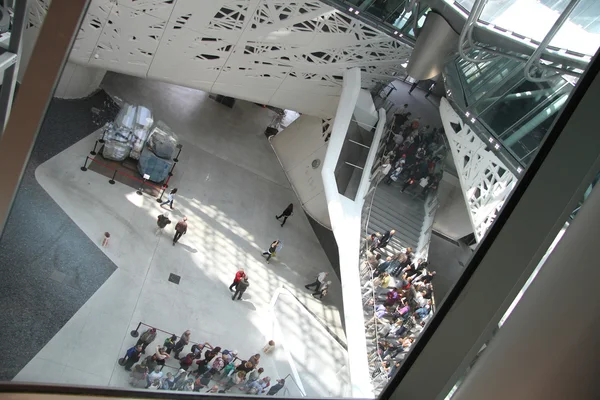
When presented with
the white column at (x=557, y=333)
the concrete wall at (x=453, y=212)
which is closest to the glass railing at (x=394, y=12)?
the concrete wall at (x=453, y=212)

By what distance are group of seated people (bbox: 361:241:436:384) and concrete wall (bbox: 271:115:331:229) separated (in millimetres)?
4015

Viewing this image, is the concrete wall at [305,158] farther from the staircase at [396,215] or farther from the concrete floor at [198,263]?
the staircase at [396,215]

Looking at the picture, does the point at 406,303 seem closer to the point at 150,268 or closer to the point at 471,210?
the point at 471,210

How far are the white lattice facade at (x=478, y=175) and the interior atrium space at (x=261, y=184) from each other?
63 mm

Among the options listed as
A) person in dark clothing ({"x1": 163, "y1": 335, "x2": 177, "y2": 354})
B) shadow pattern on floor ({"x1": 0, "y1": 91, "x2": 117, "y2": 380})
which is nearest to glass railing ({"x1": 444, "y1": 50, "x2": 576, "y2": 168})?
person in dark clothing ({"x1": 163, "y1": 335, "x2": 177, "y2": 354})

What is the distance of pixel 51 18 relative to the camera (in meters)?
1.52

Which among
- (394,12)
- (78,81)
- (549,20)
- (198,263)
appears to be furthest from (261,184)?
(549,20)

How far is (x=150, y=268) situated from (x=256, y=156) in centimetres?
807

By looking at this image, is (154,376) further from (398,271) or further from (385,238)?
(385,238)

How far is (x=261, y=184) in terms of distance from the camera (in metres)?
20.8

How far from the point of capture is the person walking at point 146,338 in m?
12.4

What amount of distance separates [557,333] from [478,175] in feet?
50.2

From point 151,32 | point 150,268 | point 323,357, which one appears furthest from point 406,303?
point 151,32

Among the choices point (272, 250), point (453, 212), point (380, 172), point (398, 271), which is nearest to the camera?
point (398, 271)
